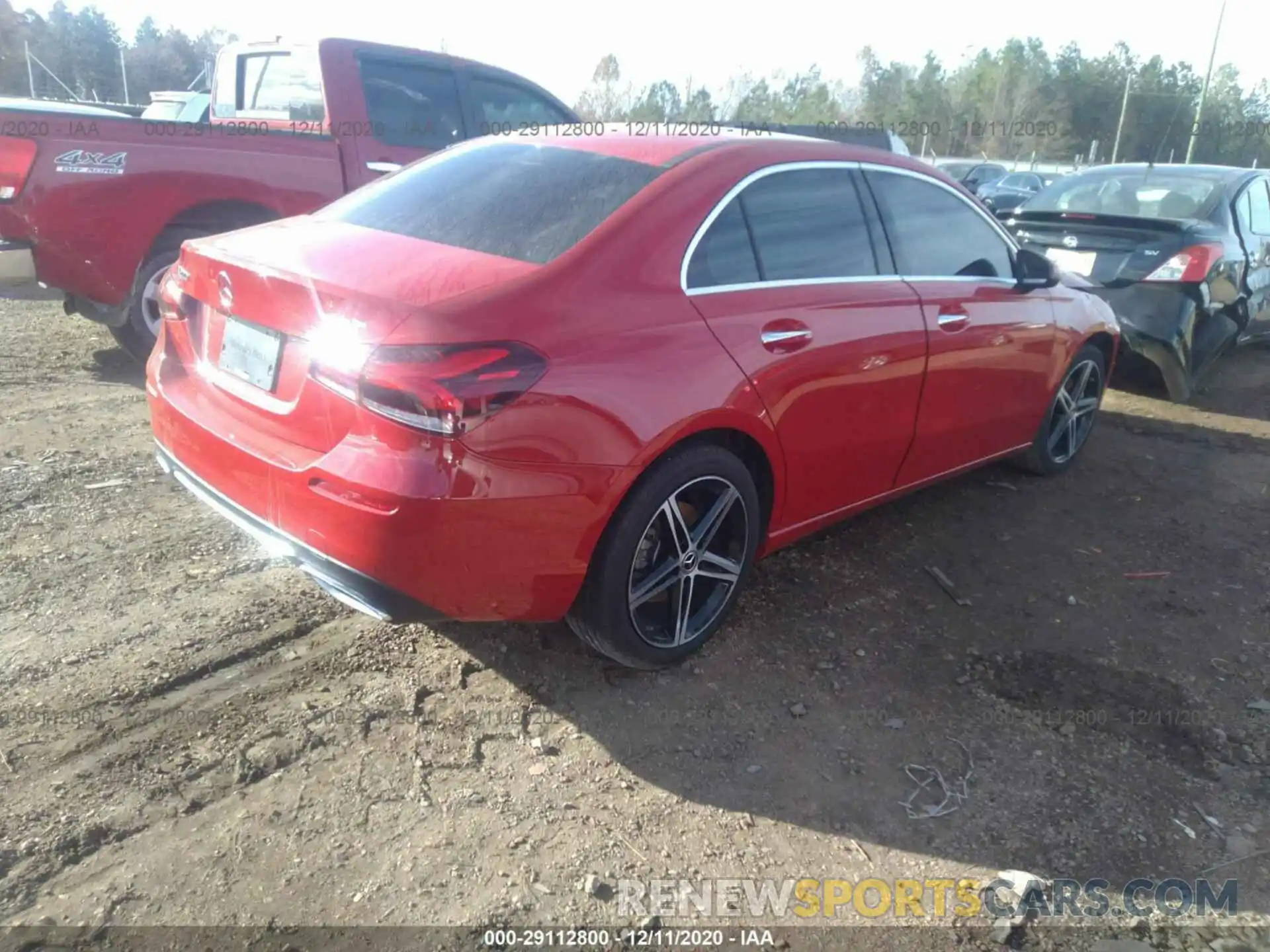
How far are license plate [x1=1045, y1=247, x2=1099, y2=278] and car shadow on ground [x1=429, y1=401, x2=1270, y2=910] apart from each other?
2608mm

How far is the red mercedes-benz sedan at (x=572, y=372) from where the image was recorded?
249 centimetres

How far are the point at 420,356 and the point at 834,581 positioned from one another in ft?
7.06

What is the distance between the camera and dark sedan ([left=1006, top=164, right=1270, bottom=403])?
21.0 ft

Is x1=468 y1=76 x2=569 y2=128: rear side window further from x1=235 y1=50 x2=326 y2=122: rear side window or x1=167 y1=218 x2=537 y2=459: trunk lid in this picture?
x1=167 y1=218 x2=537 y2=459: trunk lid

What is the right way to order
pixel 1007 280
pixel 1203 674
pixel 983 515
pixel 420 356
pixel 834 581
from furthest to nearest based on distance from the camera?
1. pixel 983 515
2. pixel 1007 280
3. pixel 834 581
4. pixel 1203 674
5. pixel 420 356

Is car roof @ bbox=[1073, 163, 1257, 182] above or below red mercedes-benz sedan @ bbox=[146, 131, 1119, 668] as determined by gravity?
above

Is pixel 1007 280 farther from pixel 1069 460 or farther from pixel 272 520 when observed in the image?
pixel 272 520

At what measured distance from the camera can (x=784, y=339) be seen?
320cm

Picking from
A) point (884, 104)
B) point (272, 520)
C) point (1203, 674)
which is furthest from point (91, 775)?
point (884, 104)

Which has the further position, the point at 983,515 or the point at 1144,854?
the point at 983,515

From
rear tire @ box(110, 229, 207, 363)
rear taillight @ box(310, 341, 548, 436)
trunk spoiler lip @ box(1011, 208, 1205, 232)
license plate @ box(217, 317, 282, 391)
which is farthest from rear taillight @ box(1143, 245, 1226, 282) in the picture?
rear tire @ box(110, 229, 207, 363)

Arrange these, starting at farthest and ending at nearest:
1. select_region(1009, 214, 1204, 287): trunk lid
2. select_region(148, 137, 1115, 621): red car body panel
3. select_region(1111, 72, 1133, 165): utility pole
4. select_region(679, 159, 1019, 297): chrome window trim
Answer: select_region(1111, 72, 1133, 165): utility pole → select_region(1009, 214, 1204, 287): trunk lid → select_region(679, 159, 1019, 297): chrome window trim → select_region(148, 137, 1115, 621): red car body panel

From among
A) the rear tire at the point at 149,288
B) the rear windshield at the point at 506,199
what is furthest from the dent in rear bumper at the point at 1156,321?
the rear tire at the point at 149,288

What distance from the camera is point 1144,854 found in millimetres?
2588
